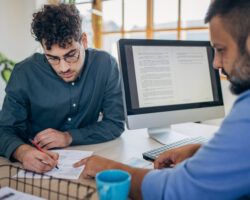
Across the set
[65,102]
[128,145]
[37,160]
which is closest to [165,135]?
[128,145]

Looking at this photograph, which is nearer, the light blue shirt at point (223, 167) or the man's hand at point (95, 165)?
the light blue shirt at point (223, 167)

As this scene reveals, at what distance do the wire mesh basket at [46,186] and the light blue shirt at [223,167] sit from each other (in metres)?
0.24

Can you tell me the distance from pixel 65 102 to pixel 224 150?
0.91 meters

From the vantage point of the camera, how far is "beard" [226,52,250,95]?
66 cm

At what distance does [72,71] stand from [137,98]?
33 cm

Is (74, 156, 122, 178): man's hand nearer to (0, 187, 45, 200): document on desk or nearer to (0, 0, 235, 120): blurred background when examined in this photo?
(0, 187, 45, 200): document on desk

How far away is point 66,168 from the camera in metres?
0.96

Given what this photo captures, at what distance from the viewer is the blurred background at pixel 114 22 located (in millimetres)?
3004

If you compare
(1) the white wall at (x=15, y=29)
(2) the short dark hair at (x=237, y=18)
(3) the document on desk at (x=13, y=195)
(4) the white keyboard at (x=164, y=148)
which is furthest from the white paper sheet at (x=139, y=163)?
(1) the white wall at (x=15, y=29)

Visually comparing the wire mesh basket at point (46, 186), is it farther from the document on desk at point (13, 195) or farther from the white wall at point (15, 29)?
the white wall at point (15, 29)

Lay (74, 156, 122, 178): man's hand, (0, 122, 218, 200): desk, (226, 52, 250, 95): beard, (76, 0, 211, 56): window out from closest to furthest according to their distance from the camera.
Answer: (226, 52, 250, 95): beard, (74, 156, 122, 178): man's hand, (0, 122, 218, 200): desk, (76, 0, 211, 56): window

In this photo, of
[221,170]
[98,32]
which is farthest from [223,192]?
[98,32]

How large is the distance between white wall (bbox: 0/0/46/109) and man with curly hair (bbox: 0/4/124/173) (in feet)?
5.90

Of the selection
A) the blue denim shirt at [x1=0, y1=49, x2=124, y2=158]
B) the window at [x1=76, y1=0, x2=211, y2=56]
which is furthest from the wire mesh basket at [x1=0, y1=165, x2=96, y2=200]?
the window at [x1=76, y1=0, x2=211, y2=56]
